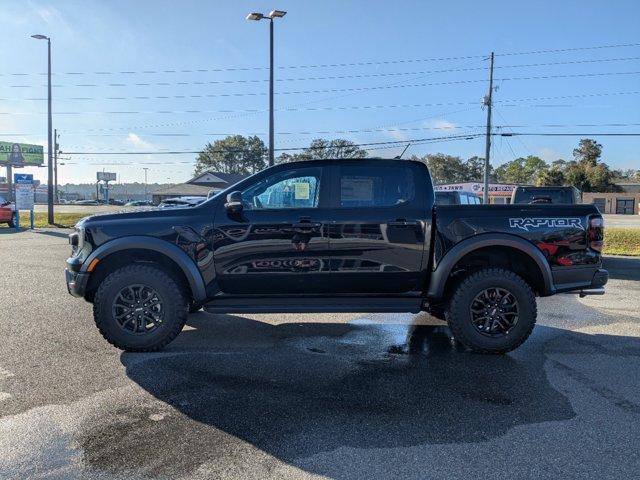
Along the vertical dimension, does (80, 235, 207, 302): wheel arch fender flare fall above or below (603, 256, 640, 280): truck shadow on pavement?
above

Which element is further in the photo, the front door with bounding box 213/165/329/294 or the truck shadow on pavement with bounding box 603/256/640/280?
the truck shadow on pavement with bounding box 603/256/640/280

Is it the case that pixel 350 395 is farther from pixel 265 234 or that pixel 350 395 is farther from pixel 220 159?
pixel 220 159

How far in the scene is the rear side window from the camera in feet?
17.4

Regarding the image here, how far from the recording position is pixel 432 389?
4297 millimetres

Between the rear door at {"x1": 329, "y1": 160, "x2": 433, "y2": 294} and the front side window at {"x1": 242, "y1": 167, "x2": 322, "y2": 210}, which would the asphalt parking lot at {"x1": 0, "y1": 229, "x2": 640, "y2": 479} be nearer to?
the rear door at {"x1": 329, "y1": 160, "x2": 433, "y2": 294}

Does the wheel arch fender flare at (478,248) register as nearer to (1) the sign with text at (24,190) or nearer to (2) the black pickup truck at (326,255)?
(2) the black pickup truck at (326,255)

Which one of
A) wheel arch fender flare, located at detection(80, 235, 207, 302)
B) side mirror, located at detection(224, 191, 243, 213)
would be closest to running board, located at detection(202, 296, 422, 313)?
wheel arch fender flare, located at detection(80, 235, 207, 302)

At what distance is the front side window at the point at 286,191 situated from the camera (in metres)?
5.26

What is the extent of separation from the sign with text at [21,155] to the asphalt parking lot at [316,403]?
5888 centimetres

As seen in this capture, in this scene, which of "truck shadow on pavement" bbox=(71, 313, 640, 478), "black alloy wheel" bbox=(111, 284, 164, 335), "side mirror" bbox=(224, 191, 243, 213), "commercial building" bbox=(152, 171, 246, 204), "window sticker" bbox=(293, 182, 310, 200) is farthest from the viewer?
"commercial building" bbox=(152, 171, 246, 204)

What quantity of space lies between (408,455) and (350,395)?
3.36 ft

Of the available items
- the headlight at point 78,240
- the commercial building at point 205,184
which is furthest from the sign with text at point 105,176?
the headlight at point 78,240

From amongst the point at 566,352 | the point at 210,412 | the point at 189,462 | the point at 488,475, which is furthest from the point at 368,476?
the point at 566,352

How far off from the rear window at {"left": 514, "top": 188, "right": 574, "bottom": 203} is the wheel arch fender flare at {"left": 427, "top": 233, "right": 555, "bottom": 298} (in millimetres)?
7971
